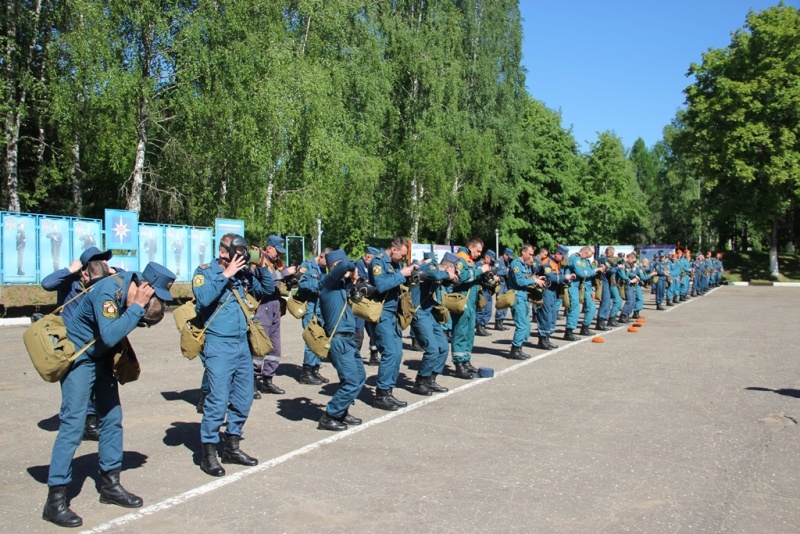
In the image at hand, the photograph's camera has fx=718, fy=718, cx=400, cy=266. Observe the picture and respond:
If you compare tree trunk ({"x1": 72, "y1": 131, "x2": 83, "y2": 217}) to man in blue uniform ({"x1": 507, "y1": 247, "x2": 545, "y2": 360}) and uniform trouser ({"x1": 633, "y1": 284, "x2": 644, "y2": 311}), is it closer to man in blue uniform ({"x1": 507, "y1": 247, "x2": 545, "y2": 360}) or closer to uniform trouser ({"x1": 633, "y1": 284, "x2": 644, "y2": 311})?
man in blue uniform ({"x1": 507, "y1": 247, "x2": 545, "y2": 360})

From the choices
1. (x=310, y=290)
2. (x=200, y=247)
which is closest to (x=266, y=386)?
(x=310, y=290)

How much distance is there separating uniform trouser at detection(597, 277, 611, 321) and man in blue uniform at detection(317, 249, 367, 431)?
1092 centimetres

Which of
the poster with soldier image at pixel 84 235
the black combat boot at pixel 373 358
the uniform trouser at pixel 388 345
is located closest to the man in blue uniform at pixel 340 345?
the uniform trouser at pixel 388 345

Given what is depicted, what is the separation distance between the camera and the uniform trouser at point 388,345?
8.38m

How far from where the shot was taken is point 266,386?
9.62 m

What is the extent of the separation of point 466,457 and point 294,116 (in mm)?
23675

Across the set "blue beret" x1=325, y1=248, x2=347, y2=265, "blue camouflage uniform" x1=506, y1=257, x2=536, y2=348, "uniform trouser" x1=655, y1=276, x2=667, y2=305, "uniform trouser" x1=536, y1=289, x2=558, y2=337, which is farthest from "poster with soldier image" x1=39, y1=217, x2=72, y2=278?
"uniform trouser" x1=655, y1=276, x2=667, y2=305

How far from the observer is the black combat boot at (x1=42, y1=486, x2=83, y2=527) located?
484 cm

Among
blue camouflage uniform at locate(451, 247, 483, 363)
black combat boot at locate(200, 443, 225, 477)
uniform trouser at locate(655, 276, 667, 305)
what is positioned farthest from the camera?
uniform trouser at locate(655, 276, 667, 305)

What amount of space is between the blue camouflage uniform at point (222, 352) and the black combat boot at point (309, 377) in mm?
3970

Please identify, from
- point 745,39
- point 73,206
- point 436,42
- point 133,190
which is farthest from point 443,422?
point 745,39

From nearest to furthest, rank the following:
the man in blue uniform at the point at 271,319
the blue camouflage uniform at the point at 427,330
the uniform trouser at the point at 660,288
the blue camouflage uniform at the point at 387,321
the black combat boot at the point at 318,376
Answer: the blue camouflage uniform at the point at 387,321 → the blue camouflage uniform at the point at 427,330 → the man in blue uniform at the point at 271,319 → the black combat boot at the point at 318,376 → the uniform trouser at the point at 660,288

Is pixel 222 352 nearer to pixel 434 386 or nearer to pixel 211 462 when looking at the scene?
pixel 211 462

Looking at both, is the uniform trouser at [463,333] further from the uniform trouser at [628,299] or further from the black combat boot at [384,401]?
the uniform trouser at [628,299]
